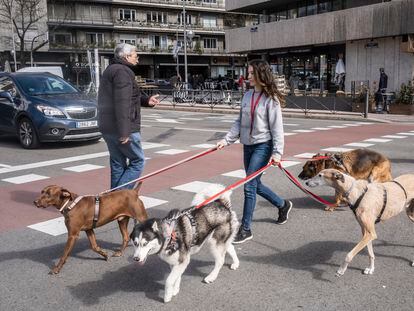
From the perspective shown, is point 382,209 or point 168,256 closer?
point 168,256

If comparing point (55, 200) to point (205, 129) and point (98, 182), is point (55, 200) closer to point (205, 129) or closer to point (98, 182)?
point (98, 182)

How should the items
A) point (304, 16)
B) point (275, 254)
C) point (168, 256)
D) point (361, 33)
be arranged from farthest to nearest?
point (304, 16)
point (361, 33)
point (275, 254)
point (168, 256)

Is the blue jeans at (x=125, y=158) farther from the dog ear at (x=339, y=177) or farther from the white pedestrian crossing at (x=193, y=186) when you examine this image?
the dog ear at (x=339, y=177)

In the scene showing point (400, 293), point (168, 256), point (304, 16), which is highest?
point (304, 16)

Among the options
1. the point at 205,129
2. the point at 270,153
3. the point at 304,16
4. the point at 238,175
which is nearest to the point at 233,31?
the point at 304,16

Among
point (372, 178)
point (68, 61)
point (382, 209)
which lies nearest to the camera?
point (382, 209)

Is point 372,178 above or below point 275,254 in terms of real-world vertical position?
above

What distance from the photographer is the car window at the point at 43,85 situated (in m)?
11.9

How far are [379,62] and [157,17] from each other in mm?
47834

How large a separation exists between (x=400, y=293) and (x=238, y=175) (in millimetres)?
4709

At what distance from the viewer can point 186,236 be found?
3.59 meters

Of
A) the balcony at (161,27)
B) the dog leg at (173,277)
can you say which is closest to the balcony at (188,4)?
the balcony at (161,27)

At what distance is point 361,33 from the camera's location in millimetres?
25094

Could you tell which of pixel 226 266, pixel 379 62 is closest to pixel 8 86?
pixel 226 266
